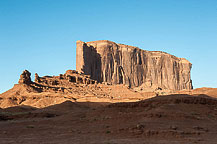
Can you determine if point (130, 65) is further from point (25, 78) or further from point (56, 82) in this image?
point (25, 78)

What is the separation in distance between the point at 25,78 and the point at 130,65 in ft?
163

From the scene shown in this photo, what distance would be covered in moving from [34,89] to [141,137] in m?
43.3

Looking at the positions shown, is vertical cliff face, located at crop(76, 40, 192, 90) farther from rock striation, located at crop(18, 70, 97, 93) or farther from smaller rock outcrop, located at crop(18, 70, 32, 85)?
smaller rock outcrop, located at crop(18, 70, 32, 85)

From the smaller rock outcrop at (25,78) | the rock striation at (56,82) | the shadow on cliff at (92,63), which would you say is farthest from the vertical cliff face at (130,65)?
the smaller rock outcrop at (25,78)

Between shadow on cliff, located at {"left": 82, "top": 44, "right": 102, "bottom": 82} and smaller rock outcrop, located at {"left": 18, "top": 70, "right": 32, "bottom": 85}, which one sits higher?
shadow on cliff, located at {"left": 82, "top": 44, "right": 102, "bottom": 82}

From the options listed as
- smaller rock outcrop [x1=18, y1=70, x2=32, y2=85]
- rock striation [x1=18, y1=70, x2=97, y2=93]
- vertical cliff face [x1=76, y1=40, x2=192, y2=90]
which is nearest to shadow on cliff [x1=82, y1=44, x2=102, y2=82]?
vertical cliff face [x1=76, y1=40, x2=192, y2=90]

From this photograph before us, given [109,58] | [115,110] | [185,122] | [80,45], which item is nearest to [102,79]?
[109,58]

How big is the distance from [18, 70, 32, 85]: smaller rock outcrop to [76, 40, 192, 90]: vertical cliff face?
2062 centimetres

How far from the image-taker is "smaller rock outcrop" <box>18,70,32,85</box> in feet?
171

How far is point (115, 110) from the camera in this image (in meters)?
20.3

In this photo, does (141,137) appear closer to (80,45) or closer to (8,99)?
(8,99)

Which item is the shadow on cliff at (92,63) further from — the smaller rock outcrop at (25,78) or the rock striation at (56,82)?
the smaller rock outcrop at (25,78)

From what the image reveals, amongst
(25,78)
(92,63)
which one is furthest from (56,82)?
(92,63)

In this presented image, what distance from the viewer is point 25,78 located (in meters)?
52.5
